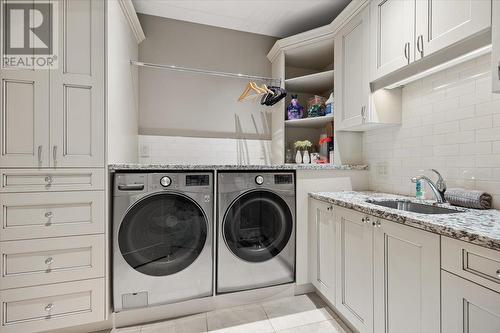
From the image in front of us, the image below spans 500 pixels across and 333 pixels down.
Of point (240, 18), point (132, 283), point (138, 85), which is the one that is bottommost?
point (132, 283)

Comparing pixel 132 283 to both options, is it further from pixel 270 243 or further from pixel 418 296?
pixel 418 296

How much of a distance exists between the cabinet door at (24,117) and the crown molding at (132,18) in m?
0.72

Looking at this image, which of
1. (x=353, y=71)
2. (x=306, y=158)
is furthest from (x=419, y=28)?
(x=306, y=158)

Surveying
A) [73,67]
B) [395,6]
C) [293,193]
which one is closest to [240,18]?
[395,6]

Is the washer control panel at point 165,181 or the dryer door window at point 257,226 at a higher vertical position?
the washer control panel at point 165,181

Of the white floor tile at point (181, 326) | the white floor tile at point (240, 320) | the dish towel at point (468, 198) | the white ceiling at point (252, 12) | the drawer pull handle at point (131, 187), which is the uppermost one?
the white ceiling at point (252, 12)

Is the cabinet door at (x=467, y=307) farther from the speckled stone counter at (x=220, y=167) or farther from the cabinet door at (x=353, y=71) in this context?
the cabinet door at (x=353, y=71)

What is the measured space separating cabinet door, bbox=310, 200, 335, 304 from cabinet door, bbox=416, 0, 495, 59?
112cm

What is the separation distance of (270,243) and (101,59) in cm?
175

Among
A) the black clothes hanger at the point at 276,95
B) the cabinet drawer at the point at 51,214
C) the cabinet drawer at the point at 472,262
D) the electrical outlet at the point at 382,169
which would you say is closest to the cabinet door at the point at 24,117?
the cabinet drawer at the point at 51,214

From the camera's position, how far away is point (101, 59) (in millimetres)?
1478

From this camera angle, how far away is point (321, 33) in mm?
2217

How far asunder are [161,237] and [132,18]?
1.85 m
